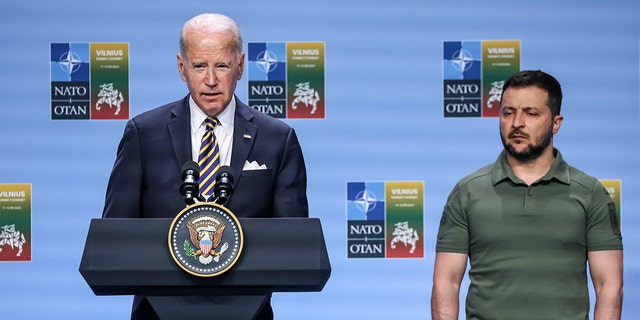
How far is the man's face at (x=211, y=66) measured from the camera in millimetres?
2518

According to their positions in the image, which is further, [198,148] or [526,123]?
[526,123]

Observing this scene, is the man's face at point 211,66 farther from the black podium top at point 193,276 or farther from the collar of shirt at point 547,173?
the collar of shirt at point 547,173

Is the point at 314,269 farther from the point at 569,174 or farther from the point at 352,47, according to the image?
the point at 352,47

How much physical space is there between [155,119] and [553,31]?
2.59 meters

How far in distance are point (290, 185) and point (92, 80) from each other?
2.27 m

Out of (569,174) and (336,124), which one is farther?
(336,124)

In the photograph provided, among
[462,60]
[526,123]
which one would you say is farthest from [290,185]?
[462,60]

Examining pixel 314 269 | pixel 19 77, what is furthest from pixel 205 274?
pixel 19 77

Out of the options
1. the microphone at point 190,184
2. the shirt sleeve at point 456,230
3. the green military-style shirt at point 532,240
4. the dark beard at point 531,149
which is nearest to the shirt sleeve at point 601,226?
the green military-style shirt at point 532,240

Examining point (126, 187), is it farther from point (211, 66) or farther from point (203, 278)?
point (203, 278)

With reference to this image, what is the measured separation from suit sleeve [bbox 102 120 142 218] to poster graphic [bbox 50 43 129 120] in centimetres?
204

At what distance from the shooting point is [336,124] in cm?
462

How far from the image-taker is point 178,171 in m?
2.57

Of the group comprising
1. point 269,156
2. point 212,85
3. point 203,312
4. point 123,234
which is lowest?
point 203,312
